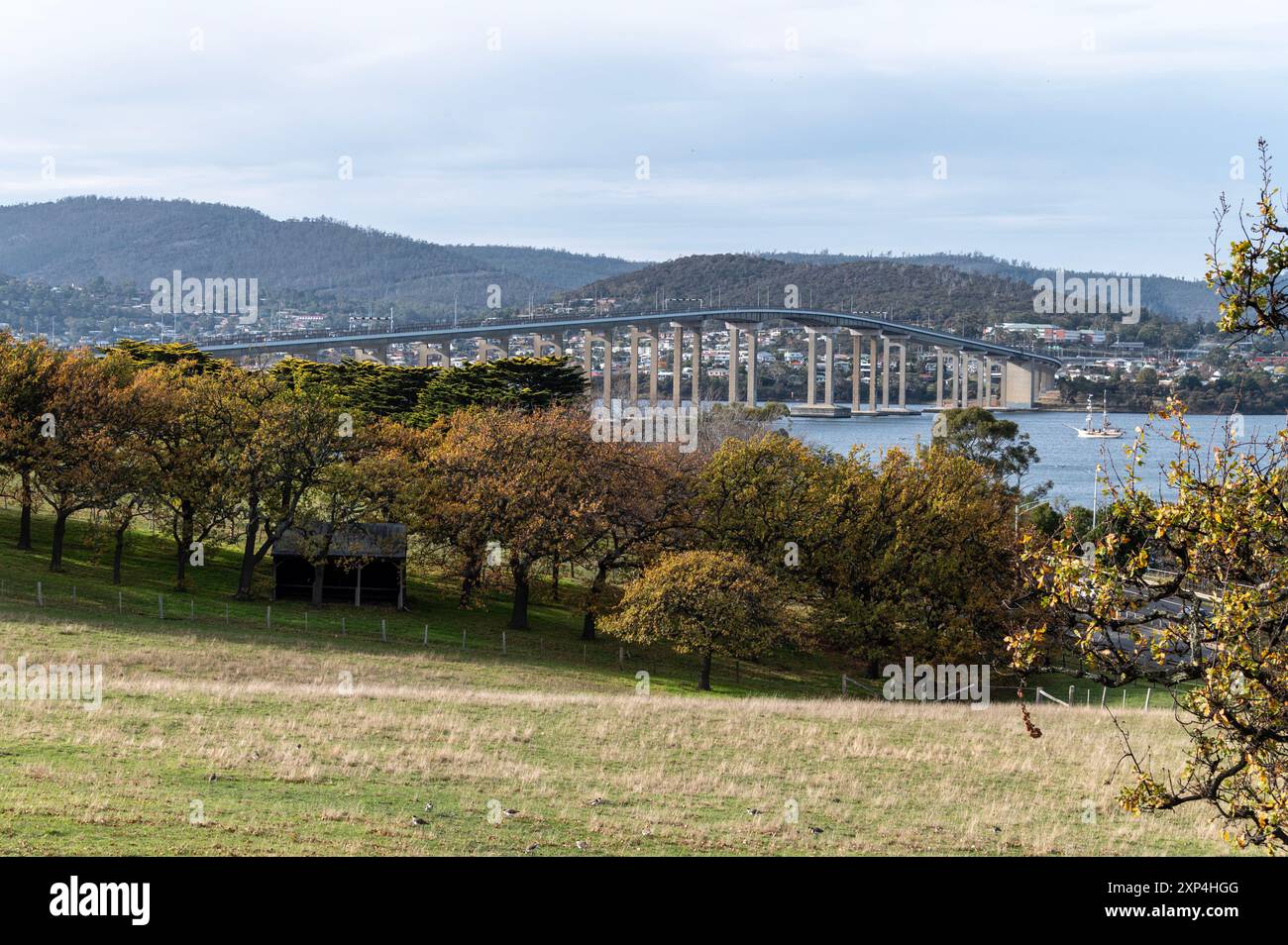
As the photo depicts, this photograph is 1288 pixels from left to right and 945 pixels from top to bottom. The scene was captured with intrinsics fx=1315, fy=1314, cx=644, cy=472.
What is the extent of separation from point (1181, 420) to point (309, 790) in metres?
13.0

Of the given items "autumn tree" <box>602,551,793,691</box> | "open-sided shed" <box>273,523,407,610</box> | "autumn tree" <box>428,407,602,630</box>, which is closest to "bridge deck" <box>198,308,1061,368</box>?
"open-sided shed" <box>273,523,407,610</box>

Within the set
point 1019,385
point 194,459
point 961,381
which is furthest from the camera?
point 1019,385

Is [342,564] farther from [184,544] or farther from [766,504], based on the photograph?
[766,504]

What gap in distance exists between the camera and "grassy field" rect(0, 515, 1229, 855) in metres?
16.8

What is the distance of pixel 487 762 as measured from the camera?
72.8 ft

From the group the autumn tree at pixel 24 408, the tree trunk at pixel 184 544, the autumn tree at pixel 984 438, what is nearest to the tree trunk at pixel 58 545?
the autumn tree at pixel 24 408

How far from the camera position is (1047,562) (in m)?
11.4

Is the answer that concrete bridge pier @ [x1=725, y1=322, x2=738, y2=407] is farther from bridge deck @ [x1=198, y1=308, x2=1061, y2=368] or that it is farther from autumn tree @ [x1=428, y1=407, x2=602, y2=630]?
autumn tree @ [x1=428, y1=407, x2=602, y2=630]

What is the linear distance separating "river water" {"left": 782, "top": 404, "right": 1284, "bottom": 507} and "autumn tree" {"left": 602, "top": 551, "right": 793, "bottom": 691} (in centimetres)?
6202

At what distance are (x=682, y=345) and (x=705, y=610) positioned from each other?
127589 millimetres

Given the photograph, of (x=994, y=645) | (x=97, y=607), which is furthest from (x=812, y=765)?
(x=97, y=607)

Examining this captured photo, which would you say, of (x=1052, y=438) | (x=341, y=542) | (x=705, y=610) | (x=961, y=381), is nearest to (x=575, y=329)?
(x=961, y=381)

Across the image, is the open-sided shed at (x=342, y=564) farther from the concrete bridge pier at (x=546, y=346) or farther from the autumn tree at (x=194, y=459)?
the concrete bridge pier at (x=546, y=346)
